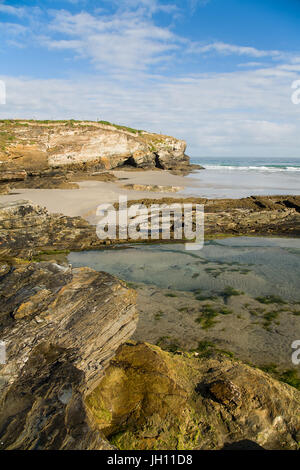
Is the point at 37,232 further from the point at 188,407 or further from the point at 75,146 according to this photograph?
the point at 75,146

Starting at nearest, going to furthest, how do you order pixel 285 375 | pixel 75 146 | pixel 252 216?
pixel 285 375 → pixel 252 216 → pixel 75 146

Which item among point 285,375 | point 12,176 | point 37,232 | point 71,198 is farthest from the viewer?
point 12,176

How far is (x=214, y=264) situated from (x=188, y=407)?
5.76m

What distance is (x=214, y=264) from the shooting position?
851cm

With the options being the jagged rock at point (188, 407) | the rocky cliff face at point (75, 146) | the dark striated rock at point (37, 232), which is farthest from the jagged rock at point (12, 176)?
the jagged rock at point (188, 407)

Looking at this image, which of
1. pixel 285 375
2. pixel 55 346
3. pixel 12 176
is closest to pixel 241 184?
pixel 12 176

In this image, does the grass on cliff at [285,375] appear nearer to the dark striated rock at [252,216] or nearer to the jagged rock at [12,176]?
the dark striated rock at [252,216]

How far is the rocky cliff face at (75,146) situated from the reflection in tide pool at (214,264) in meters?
16.7

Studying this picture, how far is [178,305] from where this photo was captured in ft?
19.9

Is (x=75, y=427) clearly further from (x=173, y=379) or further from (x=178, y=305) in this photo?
(x=178, y=305)

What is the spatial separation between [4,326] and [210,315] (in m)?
3.84

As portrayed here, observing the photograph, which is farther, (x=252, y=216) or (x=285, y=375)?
(x=252, y=216)

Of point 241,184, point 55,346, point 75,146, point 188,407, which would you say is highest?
point 75,146

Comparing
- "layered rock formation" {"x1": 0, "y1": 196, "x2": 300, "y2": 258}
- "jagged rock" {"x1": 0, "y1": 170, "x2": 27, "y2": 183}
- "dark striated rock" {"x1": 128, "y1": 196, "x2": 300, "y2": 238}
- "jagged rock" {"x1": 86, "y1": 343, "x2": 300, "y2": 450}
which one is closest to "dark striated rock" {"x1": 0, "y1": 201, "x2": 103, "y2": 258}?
"layered rock formation" {"x1": 0, "y1": 196, "x2": 300, "y2": 258}
